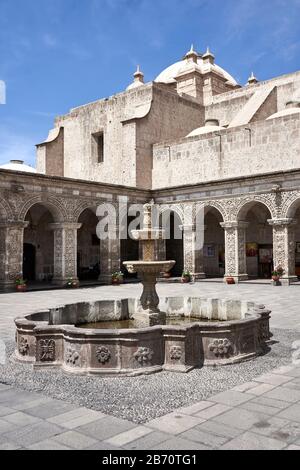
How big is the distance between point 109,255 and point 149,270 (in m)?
13.8

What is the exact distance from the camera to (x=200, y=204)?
21.8m

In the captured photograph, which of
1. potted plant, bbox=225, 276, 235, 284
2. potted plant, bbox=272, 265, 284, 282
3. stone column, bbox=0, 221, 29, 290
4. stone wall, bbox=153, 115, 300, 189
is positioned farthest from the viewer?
stone wall, bbox=153, 115, 300, 189

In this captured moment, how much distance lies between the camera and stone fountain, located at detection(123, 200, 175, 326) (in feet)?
25.3

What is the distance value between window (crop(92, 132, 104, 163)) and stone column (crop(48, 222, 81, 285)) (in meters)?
10.2

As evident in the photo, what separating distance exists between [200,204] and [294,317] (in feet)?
39.4

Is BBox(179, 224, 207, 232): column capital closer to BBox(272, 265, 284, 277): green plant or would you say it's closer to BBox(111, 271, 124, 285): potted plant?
BBox(111, 271, 124, 285): potted plant

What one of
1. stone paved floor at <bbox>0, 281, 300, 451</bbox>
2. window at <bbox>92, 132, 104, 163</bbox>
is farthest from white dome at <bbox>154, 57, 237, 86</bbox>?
stone paved floor at <bbox>0, 281, 300, 451</bbox>

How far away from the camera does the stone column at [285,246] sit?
1894cm

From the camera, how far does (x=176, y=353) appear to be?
6.09 metres

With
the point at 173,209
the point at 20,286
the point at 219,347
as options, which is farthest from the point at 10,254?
the point at 219,347

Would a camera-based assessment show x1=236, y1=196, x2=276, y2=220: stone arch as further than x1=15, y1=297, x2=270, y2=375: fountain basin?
Yes

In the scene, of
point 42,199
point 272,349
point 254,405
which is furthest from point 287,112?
point 254,405

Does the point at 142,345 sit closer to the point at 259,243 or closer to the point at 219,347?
the point at 219,347
